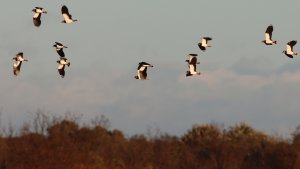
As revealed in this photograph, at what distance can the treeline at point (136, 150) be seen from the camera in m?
82.9

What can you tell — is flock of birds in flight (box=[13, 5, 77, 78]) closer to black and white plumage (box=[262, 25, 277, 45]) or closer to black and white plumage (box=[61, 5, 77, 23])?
black and white plumage (box=[61, 5, 77, 23])

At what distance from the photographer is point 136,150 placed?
368 feet

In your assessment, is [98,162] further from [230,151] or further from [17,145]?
[230,151]

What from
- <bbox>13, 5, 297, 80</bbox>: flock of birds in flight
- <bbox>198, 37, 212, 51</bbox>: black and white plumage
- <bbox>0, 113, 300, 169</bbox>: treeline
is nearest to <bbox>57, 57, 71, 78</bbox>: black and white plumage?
<bbox>13, 5, 297, 80</bbox>: flock of birds in flight

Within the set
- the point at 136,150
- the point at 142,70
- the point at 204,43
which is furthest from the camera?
the point at 136,150

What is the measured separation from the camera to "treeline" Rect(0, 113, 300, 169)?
82938mm

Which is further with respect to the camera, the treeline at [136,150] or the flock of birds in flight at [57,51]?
the treeline at [136,150]

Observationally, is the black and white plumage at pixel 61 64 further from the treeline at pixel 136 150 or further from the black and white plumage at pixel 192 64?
the treeline at pixel 136 150

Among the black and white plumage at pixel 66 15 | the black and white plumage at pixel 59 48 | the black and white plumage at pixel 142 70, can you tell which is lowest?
the black and white plumage at pixel 142 70

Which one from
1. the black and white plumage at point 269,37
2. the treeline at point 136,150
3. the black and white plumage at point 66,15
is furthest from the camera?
the treeline at point 136,150

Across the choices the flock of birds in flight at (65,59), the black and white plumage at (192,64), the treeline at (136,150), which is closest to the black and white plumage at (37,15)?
the flock of birds in flight at (65,59)

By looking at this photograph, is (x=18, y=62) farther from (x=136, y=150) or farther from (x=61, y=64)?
(x=136, y=150)

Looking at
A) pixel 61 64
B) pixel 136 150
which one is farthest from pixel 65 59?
pixel 136 150

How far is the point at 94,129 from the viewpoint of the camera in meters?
114
